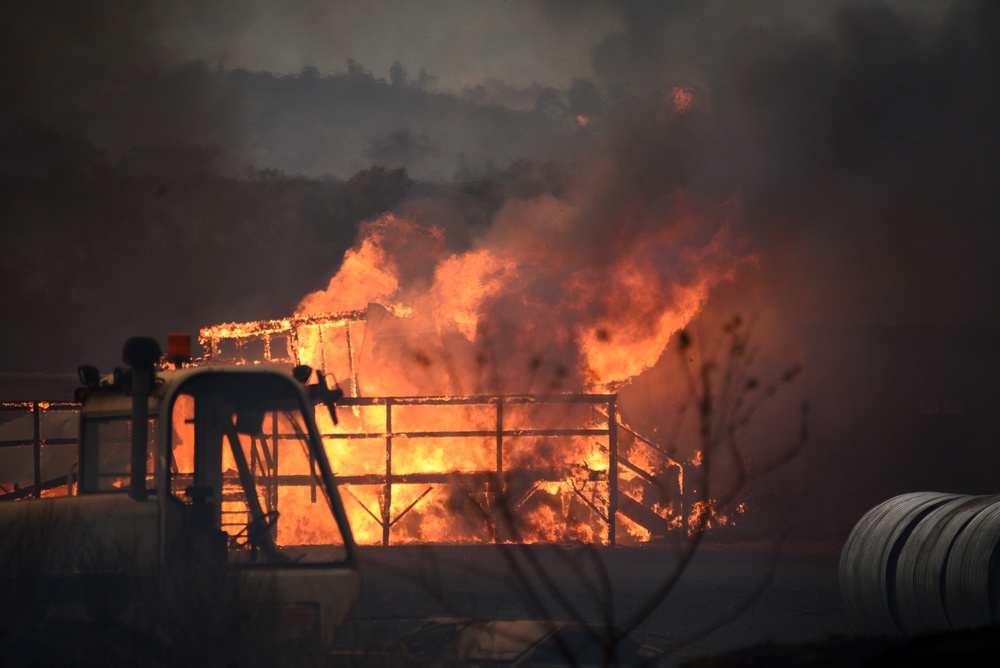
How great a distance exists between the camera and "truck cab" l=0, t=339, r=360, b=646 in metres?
5.45

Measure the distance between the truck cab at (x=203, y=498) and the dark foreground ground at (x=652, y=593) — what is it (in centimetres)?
95

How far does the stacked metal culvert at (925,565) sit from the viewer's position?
288 inches

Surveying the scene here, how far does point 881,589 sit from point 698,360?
13.2 m

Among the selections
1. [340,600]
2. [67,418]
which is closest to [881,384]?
[340,600]

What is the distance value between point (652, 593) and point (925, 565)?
13.0 feet

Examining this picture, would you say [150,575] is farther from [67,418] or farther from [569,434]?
[67,418]

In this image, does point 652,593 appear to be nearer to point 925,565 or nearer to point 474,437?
point 925,565

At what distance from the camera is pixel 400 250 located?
25.6 m

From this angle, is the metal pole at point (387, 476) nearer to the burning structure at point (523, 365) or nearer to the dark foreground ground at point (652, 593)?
the burning structure at point (523, 365)

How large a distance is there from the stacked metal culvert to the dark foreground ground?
51 cm

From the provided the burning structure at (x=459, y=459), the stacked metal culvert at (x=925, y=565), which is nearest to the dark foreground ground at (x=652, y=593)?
the stacked metal culvert at (x=925, y=565)

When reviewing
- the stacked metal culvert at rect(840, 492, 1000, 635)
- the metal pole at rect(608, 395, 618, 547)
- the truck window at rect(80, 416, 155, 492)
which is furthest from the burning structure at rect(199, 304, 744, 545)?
the truck window at rect(80, 416, 155, 492)

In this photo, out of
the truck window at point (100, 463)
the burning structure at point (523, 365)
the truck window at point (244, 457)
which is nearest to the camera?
the truck window at point (244, 457)

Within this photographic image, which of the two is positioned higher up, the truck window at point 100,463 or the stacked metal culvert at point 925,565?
the truck window at point 100,463
